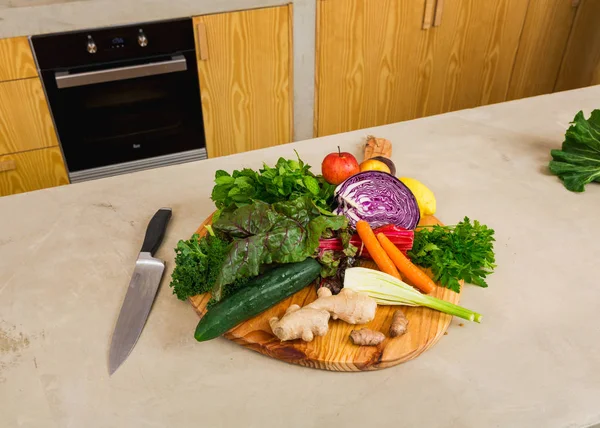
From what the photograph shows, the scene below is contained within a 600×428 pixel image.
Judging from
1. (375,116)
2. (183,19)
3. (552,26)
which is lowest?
(375,116)

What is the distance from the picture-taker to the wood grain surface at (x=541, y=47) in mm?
3143

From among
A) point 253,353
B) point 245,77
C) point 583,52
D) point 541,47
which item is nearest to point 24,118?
point 245,77

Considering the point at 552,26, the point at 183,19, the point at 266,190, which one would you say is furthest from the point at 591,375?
the point at 552,26

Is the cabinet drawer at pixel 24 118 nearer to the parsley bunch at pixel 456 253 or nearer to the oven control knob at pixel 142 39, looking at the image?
the oven control knob at pixel 142 39

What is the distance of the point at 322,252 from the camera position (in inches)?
46.8

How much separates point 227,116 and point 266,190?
154 cm

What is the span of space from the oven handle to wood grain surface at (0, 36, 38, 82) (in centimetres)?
11

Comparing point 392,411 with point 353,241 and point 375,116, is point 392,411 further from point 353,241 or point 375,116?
point 375,116

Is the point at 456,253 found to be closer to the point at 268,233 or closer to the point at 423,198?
the point at 423,198

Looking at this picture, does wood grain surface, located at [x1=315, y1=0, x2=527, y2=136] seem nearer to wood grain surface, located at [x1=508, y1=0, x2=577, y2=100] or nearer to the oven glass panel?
wood grain surface, located at [x1=508, y1=0, x2=577, y2=100]

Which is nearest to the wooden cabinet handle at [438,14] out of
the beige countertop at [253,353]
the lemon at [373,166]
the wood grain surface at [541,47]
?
the wood grain surface at [541,47]

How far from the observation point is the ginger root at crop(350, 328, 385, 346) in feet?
3.48

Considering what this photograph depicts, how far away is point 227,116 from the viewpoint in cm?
275

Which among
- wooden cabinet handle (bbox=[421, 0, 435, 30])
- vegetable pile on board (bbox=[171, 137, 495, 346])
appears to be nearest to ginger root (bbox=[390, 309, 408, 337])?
vegetable pile on board (bbox=[171, 137, 495, 346])
